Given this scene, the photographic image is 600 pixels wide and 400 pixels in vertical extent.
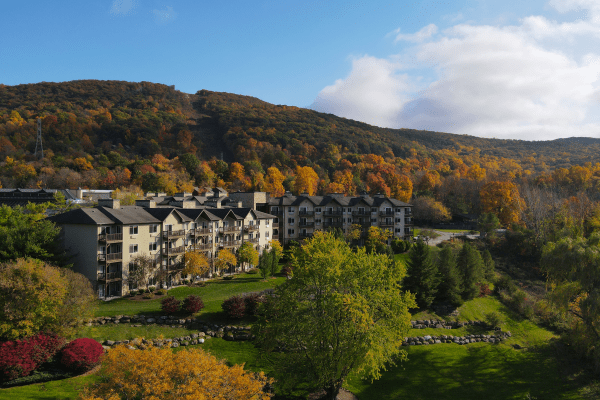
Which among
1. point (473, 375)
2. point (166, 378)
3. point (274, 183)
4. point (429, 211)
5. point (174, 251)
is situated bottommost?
point (473, 375)

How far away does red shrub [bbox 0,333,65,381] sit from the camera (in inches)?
925

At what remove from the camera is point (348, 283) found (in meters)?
26.7

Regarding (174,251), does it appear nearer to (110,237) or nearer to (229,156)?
(110,237)

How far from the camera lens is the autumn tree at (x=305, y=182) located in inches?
4269

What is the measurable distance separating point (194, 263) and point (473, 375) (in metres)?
34.8

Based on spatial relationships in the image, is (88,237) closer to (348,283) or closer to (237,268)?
(237,268)

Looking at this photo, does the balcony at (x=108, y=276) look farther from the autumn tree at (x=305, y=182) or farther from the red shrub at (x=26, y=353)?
the autumn tree at (x=305, y=182)

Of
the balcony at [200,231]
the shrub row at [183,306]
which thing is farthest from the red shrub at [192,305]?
the balcony at [200,231]

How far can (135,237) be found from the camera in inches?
1804

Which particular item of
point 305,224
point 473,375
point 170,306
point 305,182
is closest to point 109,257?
point 170,306

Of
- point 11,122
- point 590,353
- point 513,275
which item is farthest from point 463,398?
point 11,122

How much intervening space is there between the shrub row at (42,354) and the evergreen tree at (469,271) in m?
43.9

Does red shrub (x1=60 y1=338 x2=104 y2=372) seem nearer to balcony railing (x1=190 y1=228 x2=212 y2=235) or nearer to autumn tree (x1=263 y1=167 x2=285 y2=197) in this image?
balcony railing (x1=190 y1=228 x2=212 y2=235)

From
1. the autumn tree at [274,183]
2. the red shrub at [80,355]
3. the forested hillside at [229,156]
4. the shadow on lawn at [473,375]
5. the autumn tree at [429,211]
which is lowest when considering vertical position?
the shadow on lawn at [473,375]
